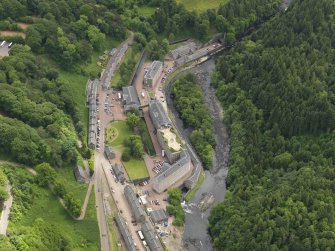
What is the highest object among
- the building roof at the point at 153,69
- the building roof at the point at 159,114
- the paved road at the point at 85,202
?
the building roof at the point at 153,69

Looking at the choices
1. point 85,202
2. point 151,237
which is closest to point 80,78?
point 85,202

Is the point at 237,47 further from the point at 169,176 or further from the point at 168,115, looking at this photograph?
the point at 169,176

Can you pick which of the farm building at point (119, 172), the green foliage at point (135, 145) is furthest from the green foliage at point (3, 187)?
the green foliage at point (135, 145)

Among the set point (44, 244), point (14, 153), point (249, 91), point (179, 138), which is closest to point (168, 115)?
point (179, 138)

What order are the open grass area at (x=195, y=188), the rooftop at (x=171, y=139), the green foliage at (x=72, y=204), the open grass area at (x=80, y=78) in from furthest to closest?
the open grass area at (x=80, y=78) → the rooftop at (x=171, y=139) → the open grass area at (x=195, y=188) → the green foliage at (x=72, y=204)

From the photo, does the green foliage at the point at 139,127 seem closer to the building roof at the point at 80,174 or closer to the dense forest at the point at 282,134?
the building roof at the point at 80,174

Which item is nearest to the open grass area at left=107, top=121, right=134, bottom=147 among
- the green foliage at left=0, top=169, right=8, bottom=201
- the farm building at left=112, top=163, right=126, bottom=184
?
the farm building at left=112, top=163, right=126, bottom=184
